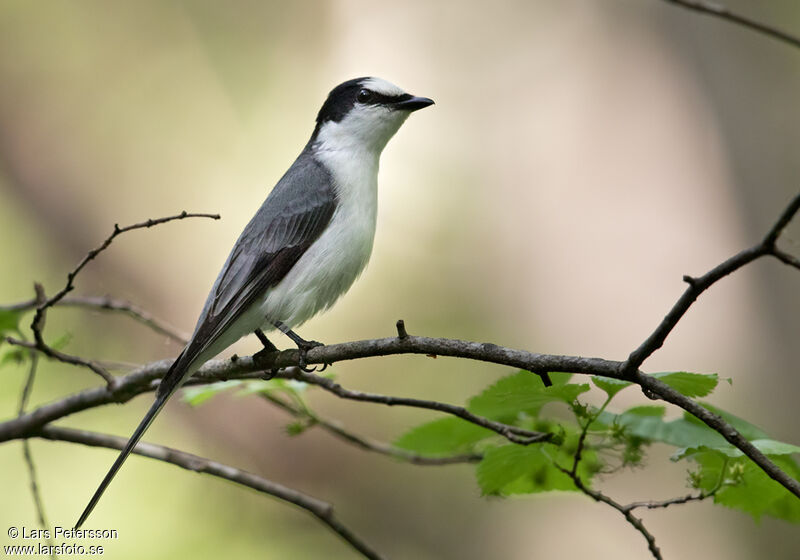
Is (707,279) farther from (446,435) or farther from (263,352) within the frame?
(263,352)

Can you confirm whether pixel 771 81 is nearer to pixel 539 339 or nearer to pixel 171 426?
pixel 539 339

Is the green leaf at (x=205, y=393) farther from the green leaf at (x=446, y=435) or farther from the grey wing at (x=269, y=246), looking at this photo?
the green leaf at (x=446, y=435)

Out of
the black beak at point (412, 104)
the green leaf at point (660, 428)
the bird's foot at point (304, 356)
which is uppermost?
the black beak at point (412, 104)

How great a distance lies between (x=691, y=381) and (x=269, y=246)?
191 centimetres

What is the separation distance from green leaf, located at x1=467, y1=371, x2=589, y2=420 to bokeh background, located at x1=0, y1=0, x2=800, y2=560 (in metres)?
2.91

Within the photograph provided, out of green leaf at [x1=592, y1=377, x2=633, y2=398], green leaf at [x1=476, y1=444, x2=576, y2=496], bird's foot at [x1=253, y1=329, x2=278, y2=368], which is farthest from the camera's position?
bird's foot at [x1=253, y1=329, x2=278, y2=368]

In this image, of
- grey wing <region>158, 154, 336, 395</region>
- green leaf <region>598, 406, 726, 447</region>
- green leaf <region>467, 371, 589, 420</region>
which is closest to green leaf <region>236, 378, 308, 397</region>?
grey wing <region>158, 154, 336, 395</region>

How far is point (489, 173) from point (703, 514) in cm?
318

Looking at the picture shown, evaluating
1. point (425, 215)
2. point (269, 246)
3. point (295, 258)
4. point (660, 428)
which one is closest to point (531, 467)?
point (660, 428)

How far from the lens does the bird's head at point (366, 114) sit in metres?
3.73

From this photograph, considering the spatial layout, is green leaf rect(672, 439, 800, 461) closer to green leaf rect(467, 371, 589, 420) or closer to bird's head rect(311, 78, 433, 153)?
green leaf rect(467, 371, 589, 420)

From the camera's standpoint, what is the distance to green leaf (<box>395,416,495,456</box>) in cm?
227

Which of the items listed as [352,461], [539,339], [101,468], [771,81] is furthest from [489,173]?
[101,468]

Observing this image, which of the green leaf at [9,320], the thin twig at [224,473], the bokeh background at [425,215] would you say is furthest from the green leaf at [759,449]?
the bokeh background at [425,215]
